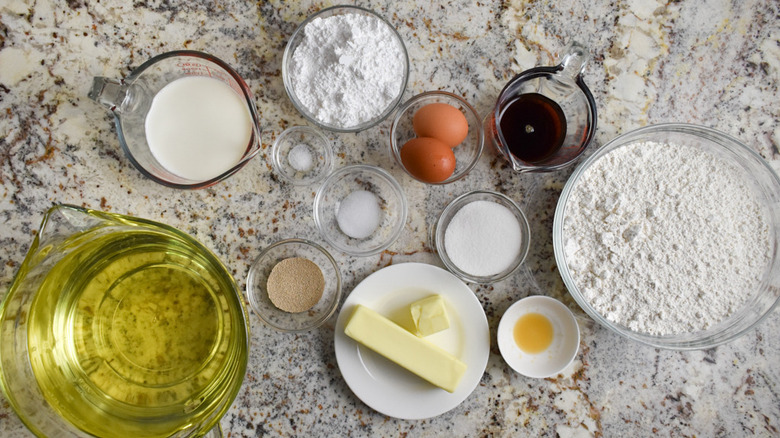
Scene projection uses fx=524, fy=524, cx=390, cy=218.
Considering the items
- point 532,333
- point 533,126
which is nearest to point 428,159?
point 533,126

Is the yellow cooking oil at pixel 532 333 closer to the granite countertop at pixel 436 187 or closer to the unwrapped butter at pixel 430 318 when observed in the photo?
the granite countertop at pixel 436 187

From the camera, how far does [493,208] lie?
1528mm

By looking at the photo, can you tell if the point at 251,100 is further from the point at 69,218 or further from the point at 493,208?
the point at 493,208

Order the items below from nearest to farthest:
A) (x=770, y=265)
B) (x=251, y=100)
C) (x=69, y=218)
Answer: (x=69, y=218) < (x=251, y=100) < (x=770, y=265)

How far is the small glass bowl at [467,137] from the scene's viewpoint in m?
1.53

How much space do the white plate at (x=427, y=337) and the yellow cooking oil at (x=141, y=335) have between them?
1.17 feet

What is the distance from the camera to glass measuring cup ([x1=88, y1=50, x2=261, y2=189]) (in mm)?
1361

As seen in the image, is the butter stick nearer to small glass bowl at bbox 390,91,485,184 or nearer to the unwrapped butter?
the unwrapped butter

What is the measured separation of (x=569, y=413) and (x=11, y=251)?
65.2 inches

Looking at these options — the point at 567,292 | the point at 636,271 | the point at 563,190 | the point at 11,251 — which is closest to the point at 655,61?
the point at 563,190

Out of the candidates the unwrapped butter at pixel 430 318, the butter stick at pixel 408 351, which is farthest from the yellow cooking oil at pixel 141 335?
the unwrapped butter at pixel 430 318

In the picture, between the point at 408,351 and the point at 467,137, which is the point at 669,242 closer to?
the point at 467,137

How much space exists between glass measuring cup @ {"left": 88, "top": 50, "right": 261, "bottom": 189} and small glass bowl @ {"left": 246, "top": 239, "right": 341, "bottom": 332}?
10.8 inches

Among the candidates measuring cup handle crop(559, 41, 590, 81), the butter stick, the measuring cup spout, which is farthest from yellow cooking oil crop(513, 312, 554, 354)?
the measuring cup spout
